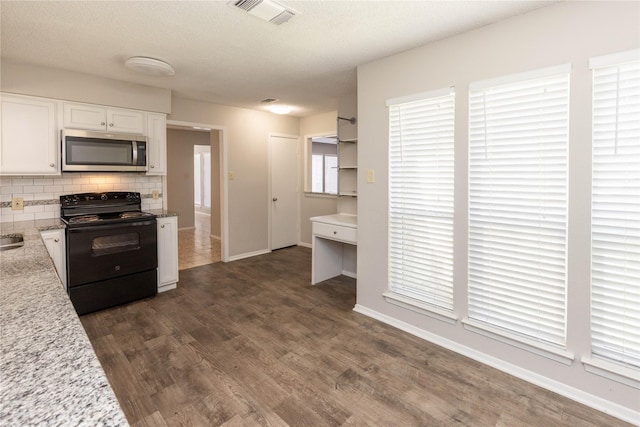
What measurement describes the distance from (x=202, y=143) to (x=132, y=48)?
555cm

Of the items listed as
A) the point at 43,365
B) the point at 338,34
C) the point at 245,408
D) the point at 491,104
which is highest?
the point at 338,34

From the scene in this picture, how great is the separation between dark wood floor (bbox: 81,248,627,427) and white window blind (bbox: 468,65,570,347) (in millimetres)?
463

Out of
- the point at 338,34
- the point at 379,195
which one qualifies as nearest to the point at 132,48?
the point at 338,34

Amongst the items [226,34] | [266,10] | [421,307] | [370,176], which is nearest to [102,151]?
[226,34]

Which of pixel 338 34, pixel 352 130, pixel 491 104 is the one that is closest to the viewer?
pixel 491 104

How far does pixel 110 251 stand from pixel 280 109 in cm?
311

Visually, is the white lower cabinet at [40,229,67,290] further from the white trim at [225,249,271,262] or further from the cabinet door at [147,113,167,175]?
the white trim at [225,249,271,262]

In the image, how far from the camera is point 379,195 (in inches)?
119

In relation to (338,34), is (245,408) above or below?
below

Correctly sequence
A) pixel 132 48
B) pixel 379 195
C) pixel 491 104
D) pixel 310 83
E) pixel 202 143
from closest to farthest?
pixel 491 104 → pixel 132 48 → pixel 379 195 → pixel 310 83 → pixel 202 143

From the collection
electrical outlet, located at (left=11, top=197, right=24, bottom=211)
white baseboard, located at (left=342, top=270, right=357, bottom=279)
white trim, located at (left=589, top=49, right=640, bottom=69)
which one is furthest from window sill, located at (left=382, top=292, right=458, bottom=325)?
electrical outlet, located at (left=11, top=197, right=24, bottom=211)

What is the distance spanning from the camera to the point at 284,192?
5875 mm

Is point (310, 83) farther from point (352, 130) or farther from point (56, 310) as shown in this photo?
point (56, 310)

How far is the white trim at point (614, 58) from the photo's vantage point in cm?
176
